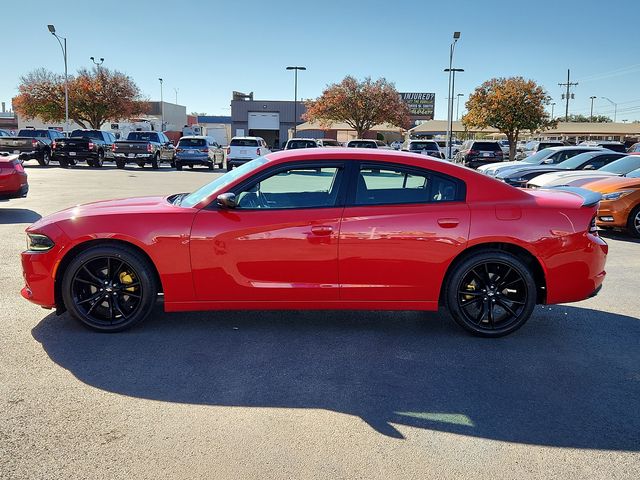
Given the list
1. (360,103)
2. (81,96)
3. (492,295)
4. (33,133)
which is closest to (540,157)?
(492,295)

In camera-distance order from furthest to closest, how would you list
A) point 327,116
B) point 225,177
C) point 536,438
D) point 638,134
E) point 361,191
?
point 638,134
point 327,116
point 225,177
point 361,191
point 536,438

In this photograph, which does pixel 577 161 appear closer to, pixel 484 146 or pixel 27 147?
pixel 484 146

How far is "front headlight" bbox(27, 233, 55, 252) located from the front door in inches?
49.1

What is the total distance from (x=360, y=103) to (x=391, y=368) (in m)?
47.0

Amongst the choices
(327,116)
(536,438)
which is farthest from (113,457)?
(327,116)

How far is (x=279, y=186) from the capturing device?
17.1 feet

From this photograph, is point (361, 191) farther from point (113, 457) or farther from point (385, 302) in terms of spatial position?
point (113, 457)

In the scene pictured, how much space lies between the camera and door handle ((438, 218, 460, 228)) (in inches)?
191

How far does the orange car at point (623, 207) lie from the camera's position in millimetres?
10719

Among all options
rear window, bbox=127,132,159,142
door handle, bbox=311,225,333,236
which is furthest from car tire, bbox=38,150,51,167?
door handle, bbox=311,225,333,236

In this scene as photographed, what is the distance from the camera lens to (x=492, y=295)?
5027mm

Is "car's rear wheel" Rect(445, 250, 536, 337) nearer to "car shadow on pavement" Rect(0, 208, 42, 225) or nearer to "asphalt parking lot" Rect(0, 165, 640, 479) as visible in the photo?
"asphalt parking lot" Rect(0, 165, 640, 479)

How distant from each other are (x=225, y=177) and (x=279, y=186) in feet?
1.83

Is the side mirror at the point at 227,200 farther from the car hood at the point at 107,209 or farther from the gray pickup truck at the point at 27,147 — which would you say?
the gray pickup truck at the point at 27,147
